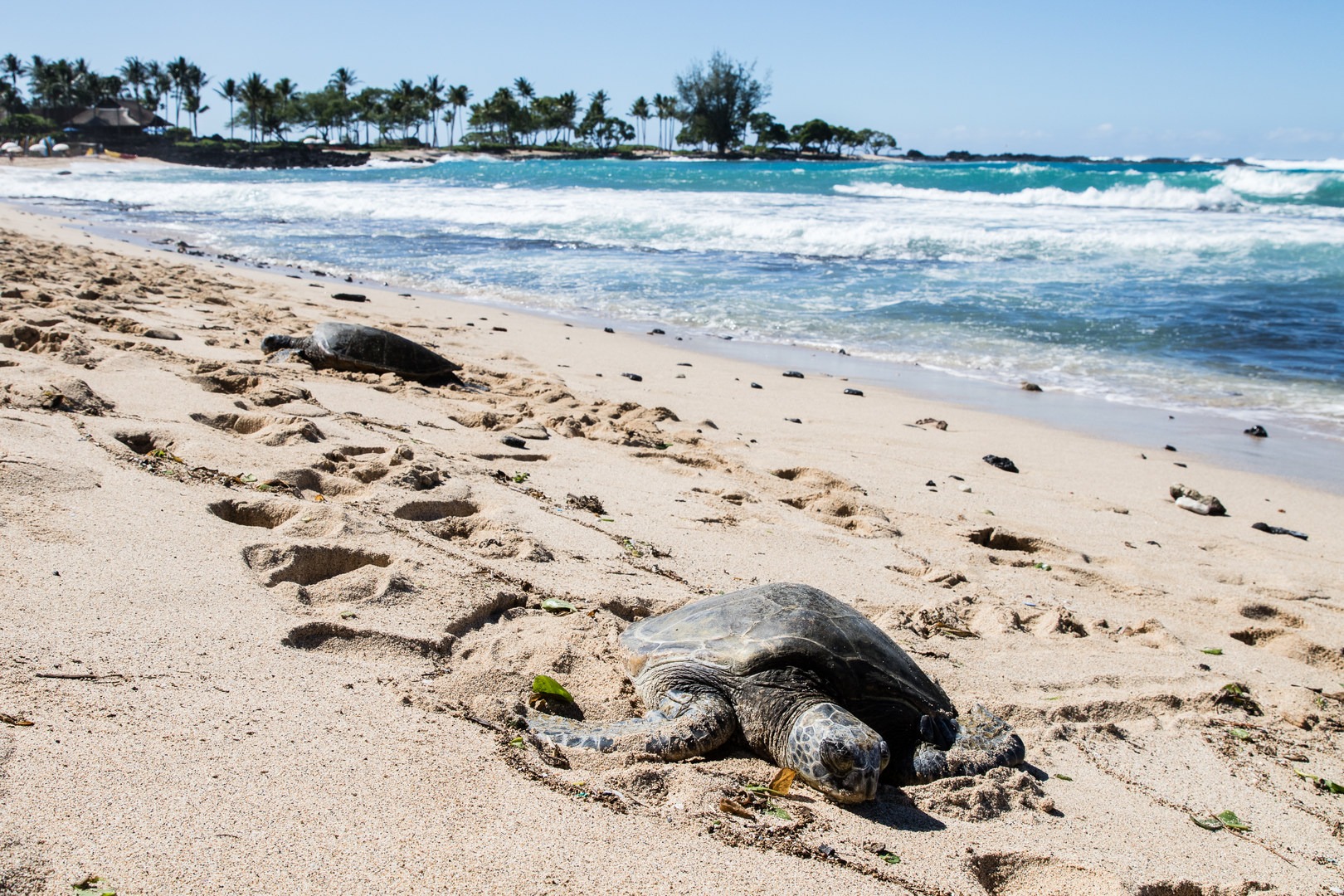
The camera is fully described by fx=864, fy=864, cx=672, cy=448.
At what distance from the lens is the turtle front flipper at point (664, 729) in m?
2.33

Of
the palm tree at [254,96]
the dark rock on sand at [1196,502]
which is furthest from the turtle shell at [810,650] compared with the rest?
the palm tree at [254,96]

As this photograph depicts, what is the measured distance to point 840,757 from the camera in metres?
2.24

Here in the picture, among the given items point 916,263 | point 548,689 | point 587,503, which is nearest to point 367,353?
point 587,503

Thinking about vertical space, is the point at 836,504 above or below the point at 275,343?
below

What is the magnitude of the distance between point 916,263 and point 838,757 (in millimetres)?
15791

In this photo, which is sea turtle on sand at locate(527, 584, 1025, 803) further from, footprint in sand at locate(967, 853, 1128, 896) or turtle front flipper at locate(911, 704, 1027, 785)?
footprint in sand at locate(967, 853, 1128, 896)

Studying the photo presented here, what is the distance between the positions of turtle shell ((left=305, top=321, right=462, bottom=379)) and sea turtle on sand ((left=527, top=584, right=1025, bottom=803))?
4238mm

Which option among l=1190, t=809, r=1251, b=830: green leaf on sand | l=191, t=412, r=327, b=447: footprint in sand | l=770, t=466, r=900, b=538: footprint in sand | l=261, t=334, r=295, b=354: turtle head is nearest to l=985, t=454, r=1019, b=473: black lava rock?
l=770, t=466, r=900, b=538: footprint in sand

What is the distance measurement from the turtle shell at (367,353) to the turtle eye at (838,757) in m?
4.98

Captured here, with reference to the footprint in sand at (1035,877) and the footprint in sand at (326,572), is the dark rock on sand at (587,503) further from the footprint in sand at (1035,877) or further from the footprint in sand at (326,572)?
the footprint in sand at (1035,877)

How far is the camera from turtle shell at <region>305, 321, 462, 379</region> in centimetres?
643

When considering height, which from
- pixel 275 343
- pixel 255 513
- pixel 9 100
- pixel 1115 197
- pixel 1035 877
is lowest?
pixel 1035 877

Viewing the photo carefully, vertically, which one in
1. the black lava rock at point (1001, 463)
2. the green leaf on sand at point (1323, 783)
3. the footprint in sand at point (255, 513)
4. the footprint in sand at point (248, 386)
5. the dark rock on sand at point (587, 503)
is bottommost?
the green leaf on sand at point (1323, 783)

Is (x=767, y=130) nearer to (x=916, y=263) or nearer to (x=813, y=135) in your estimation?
(x=813, y=135)
